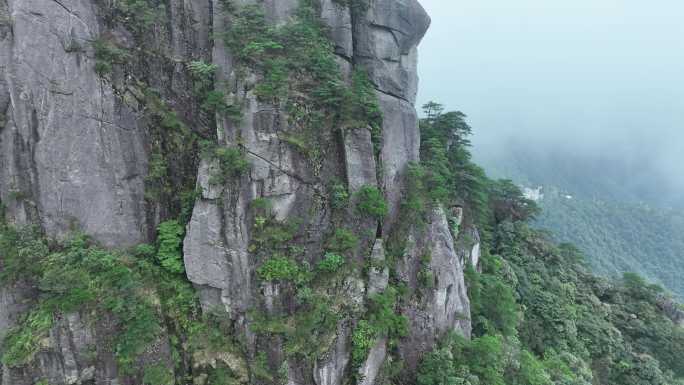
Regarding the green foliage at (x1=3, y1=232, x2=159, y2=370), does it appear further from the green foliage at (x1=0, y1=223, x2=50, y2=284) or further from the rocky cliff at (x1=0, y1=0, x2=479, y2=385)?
the rocky cliff at (x1=0, y1=0, x2=479, y2=385)

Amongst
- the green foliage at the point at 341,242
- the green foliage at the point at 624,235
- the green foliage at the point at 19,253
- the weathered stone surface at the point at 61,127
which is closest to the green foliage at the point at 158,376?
the weathered stone surface at the point at 61,127

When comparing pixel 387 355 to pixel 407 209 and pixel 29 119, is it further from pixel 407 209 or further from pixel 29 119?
pixel 29 119

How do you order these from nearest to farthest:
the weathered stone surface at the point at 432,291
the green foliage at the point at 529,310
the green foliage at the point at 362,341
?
the green foliage at the point at 362,341, the weathered stone surface at the point at 432,291, the green foliage at the point at 529,310

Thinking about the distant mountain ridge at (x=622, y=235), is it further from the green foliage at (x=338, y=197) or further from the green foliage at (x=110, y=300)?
the green foliage at (x=110, y=300)

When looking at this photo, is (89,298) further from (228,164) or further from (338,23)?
(338,23)

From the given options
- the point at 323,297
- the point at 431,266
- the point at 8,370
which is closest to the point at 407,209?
the point at 431,266

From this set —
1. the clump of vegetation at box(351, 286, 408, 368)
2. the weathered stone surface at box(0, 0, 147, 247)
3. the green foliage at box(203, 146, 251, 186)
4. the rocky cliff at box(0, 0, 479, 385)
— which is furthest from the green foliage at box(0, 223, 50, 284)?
the clump of vegetation at box(351, 286, 408, 368)

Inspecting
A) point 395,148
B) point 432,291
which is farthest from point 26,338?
point 395,148

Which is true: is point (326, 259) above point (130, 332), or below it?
above
